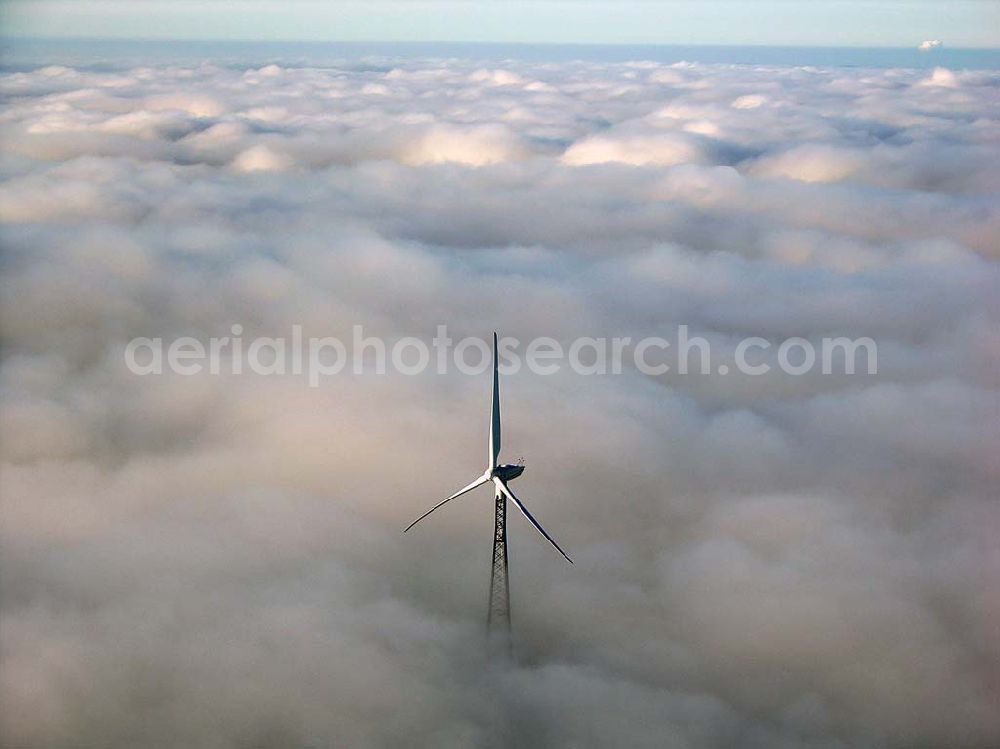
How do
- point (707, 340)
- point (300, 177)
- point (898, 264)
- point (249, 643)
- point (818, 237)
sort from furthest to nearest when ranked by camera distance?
point (300, 177)
point (818, 237)
point (898, 264)
point (707, 340)
point (249, 643)

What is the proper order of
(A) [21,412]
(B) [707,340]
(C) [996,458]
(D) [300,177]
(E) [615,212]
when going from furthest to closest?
(D) [300,177]
(E) [615,212]
(B) [707,340]
(A) [21,412]
(C) [996,458]

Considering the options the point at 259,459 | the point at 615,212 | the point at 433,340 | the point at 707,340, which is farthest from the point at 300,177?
the point at 259,459

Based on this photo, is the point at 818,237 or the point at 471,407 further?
the point at 818,237

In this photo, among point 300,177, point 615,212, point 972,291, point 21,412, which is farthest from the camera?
point 300,177

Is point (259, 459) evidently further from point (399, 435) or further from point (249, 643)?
point (249, 643)

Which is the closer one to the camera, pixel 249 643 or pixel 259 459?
pixel 249 643

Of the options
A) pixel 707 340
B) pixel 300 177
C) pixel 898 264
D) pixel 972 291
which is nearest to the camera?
pixel 707 340

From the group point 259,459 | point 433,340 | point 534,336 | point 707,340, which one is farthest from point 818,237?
point 259,459

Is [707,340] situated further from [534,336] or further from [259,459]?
[259,459]
